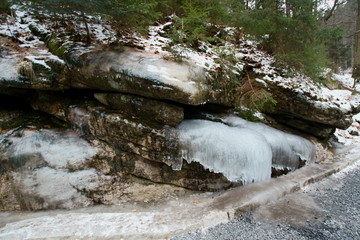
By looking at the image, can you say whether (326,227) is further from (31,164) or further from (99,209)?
(31,164)

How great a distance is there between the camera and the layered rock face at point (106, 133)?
3541mm

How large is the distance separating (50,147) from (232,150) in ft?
11.6

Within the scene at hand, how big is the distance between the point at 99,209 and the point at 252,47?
7002 millimetres

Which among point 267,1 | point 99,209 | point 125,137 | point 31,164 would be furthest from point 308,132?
point 31,164

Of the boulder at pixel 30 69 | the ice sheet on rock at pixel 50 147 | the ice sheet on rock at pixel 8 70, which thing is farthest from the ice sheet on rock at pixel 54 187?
the ice sheet on rock at pixel 8 70

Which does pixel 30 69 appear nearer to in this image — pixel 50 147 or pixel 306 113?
pixel 50 147

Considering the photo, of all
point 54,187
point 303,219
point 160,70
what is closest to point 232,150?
point 303,219

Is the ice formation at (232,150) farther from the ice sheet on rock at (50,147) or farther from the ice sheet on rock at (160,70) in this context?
the ice sheet on rock at (50,147)

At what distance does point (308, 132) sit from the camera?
19.5ft

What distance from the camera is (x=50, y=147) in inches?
147

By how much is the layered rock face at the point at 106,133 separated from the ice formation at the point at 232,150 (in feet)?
0.07

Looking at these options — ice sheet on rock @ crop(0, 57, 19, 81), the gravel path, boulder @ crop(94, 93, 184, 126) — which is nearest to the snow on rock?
the gravel path

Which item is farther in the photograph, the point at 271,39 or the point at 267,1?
the point at 271,39

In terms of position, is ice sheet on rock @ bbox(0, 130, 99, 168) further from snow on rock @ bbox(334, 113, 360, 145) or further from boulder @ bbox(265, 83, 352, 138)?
snow on rock @ bbox(334, 113, 360, 145)
